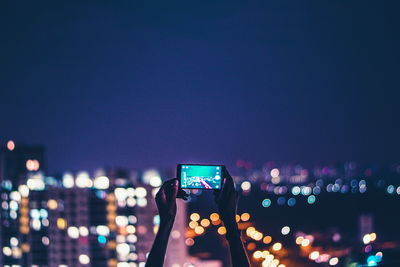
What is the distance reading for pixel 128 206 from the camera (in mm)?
21188

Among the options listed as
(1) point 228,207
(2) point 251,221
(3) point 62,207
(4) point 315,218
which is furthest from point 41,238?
(1) point 228,207

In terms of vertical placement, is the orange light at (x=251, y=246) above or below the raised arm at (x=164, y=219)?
below

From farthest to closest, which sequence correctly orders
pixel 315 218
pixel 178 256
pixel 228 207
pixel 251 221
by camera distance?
pixel 315 218 < pixel 251 221 < pixel 178 256 < pixel 228 207

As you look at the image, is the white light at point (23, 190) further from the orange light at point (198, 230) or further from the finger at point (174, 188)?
the finger at point (174, 188)

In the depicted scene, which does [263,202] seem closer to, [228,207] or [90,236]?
[90,236]

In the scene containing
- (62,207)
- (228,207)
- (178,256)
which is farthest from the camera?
(62,207)

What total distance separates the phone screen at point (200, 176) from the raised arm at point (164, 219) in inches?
5.3

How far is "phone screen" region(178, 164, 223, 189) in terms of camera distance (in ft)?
5.49

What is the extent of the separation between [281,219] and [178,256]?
270 inches

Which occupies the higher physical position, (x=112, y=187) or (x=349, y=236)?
(x=112, y=187)

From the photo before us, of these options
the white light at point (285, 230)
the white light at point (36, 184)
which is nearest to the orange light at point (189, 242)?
the white light at point (285, 230)

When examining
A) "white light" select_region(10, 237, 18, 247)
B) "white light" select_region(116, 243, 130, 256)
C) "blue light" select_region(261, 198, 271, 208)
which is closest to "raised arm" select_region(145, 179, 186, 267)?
"white light" select_region(116, 243, 130, 256)

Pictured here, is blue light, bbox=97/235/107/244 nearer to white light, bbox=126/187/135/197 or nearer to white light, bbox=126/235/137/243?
white light, bbox=126/235/137/243

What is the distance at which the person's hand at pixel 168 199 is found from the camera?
1.45 m
